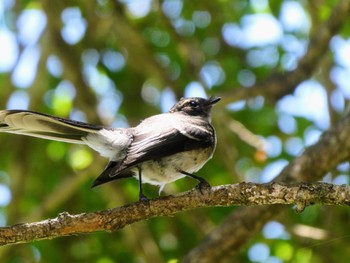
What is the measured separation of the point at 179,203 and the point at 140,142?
37.5 inches

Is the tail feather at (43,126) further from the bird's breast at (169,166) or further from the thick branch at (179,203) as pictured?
the thick branch at (179,203)

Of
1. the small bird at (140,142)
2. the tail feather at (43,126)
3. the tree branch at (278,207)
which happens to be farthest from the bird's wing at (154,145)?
the tree branch at (278,207)

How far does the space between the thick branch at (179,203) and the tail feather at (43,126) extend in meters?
0.80

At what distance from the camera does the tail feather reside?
165 inches

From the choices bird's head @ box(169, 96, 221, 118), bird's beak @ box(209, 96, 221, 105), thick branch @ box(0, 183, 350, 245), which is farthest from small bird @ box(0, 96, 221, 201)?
bird's head @ box(169, 96, 221, 118)

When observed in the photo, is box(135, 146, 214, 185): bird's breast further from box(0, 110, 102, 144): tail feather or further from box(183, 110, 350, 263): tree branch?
box(183, 110, 350, 263): tree branch

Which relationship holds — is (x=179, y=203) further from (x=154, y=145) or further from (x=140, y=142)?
(x=140, y=142)

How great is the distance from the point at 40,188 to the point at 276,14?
3256 mm

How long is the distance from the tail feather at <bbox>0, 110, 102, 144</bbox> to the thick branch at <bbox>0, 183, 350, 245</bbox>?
80 centimetres

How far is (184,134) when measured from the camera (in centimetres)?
489

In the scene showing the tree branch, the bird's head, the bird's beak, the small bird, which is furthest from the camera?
the bird's head

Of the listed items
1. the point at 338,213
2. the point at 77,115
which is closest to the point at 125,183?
the point at 77,115

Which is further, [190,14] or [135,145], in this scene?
[190,14]

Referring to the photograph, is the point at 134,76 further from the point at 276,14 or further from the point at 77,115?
the point at 276,14
